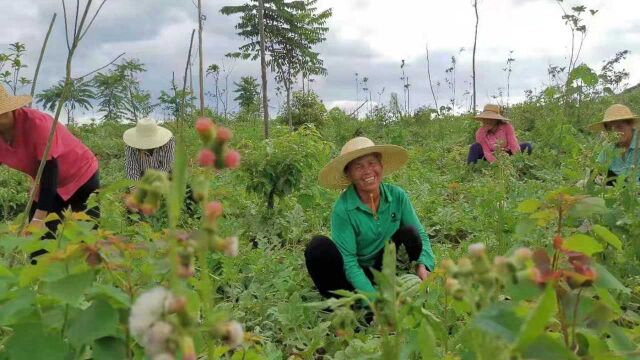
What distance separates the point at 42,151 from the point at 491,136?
476 cm

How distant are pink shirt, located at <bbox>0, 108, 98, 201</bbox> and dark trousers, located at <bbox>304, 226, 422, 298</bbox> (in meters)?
1.42

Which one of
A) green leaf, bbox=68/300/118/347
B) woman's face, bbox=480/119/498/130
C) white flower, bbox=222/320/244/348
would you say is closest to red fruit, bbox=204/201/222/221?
white flower, bbox=222/320/244/348

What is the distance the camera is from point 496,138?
6328mm

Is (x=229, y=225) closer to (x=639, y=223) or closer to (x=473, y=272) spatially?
(x=639, y=223)

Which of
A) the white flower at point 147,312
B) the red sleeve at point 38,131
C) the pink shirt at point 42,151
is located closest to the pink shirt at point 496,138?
the pink shirt at point 42,151

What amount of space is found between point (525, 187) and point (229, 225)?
7.52 feet

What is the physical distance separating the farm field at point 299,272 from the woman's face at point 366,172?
0.42 metres

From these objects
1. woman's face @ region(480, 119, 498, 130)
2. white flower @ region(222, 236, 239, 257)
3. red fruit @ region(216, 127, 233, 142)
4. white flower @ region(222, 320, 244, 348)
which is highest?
woman's face @ region(480, 119, 498, 130)

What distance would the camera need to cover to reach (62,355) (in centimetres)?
91

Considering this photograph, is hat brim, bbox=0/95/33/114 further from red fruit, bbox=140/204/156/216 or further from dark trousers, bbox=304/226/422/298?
red fruit, bbox=140/204/156/216

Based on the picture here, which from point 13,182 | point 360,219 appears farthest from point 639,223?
point 13,182

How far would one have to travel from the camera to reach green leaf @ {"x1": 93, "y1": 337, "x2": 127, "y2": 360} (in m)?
0.93

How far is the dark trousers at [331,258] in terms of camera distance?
3.05 meters

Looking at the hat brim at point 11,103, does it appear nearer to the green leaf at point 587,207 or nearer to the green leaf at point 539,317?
the green leaf at point 587,207
